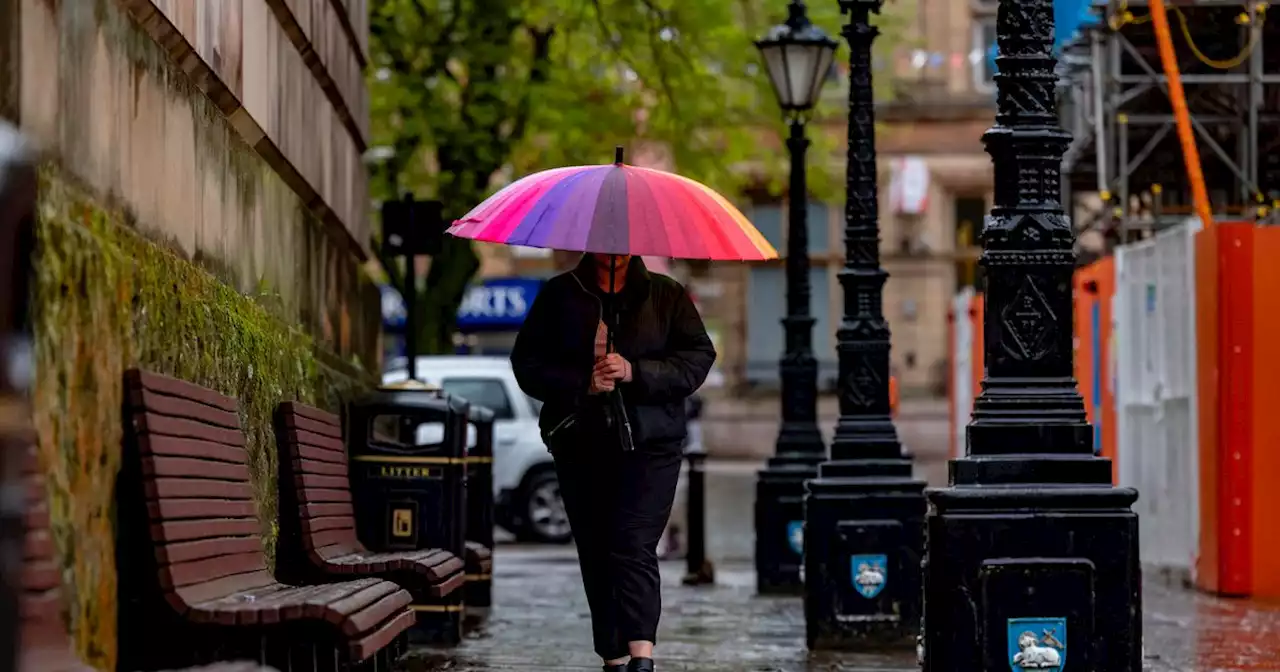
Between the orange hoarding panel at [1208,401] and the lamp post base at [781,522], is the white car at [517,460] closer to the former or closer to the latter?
the lamp post base at [781,522]

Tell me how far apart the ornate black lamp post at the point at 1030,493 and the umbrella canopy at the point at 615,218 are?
1084 millimetres

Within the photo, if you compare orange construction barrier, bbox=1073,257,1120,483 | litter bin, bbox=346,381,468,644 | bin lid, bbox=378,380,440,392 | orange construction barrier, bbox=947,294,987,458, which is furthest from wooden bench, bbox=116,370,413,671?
orange construction barrier, bbox=947,294,987,458

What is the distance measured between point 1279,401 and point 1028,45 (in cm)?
749

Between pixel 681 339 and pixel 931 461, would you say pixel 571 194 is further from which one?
pixel 931 461

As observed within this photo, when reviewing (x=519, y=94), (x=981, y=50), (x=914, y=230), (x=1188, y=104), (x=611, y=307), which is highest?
(x=981, y=50)

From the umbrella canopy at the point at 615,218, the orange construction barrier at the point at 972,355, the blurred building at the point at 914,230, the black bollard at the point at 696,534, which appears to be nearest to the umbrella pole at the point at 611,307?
the umbrella canopy at the point at 615,218

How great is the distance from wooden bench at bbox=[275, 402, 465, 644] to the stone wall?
0.48ft

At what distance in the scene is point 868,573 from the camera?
11477 mm

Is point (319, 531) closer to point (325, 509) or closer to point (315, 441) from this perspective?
point (325, 509)

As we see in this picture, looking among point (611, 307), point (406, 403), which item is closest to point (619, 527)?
point (611, 307)

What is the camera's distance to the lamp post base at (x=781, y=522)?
51.6 ft

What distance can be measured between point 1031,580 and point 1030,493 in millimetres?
275

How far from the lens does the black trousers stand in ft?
27.0

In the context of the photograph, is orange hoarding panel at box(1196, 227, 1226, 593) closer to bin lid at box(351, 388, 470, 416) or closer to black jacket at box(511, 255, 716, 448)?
bin lid at box(351, 388, 470, 416)
